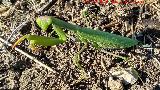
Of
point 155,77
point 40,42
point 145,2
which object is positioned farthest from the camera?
point 145,2

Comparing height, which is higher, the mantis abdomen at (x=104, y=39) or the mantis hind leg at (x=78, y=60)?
the mantis abdomen at (x=104, y=39)

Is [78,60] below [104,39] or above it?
below

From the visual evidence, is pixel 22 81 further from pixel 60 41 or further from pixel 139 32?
pixel 139 32

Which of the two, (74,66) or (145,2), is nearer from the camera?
(74,66)

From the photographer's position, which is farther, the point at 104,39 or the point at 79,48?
the point at 79,48

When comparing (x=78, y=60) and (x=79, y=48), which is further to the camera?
(x=79, y=48)

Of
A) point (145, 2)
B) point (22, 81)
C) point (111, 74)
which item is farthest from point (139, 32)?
point (22, 81)

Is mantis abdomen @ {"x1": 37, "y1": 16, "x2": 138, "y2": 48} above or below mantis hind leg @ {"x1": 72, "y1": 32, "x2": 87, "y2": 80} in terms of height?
above

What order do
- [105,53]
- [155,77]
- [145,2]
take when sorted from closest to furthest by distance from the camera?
[155,77], [105,53], [145,2]
